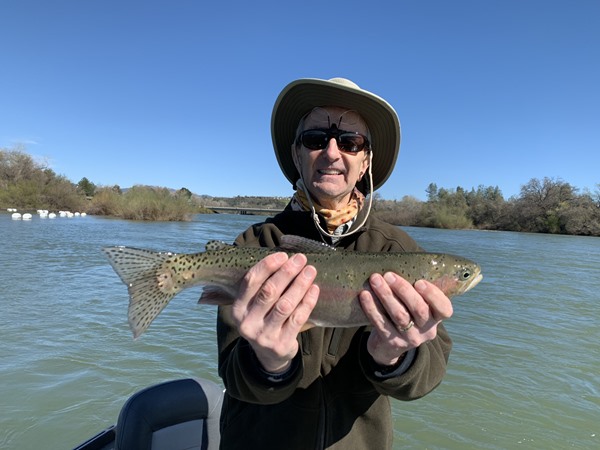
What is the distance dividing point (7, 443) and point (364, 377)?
567 cm

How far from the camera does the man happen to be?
2.24 m

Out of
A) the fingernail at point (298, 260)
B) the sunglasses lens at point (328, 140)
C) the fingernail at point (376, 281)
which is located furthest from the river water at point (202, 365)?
the fingernail at point (298, 260)

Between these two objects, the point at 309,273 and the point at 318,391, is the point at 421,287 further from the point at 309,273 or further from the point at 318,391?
the point at 318,391

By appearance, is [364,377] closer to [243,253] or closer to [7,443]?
[243,253]

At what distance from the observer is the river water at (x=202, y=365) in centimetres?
653

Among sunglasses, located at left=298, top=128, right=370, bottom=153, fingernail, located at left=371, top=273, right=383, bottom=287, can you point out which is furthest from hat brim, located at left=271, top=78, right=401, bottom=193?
fingernail, located at left=371, top=273, right=383, bottom=287

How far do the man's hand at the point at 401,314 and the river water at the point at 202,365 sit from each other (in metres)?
4.94

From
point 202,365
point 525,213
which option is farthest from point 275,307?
point 525,213

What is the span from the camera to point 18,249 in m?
22.2

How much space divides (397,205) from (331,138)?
105m

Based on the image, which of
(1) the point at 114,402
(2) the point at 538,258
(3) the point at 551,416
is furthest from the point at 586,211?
(1) the point at 114,402

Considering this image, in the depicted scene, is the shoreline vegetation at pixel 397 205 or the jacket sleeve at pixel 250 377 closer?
the jacket sleeve at pixel 250 377

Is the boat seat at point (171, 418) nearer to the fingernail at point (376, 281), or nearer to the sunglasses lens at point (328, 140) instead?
the fingernail at point (376, 281)

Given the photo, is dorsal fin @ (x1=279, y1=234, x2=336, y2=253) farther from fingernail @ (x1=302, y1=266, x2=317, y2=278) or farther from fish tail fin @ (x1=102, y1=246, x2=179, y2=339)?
fish tail fin @ (x1=102, y1=246, x2=179, y2=339)
